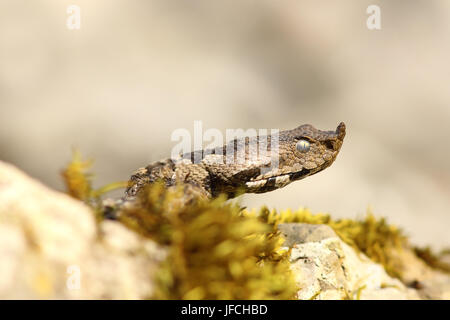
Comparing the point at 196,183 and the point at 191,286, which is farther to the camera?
the point at 196,183

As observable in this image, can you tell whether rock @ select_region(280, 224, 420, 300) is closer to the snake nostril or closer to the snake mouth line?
the snake mouth line

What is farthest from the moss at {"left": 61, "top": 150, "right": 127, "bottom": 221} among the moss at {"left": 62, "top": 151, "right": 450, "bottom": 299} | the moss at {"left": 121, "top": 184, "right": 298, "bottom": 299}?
the moss at {"left": 121, "top": 184, "right": 298, "bottom": 299}

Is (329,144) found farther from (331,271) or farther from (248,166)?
(331,271)

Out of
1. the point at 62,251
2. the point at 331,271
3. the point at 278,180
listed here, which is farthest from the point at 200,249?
the point at 331,271

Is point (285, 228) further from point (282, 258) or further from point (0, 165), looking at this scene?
point (0, 165)

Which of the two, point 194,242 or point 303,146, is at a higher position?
point 303,146

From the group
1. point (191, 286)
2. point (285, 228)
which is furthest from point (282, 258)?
point (191, 286)

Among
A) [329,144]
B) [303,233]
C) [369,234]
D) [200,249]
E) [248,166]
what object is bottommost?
[369,234]
